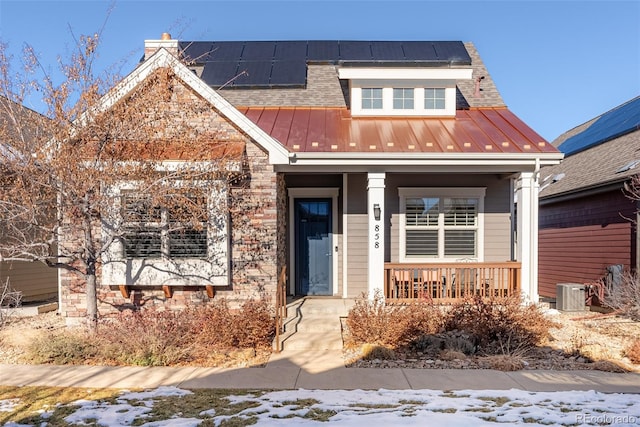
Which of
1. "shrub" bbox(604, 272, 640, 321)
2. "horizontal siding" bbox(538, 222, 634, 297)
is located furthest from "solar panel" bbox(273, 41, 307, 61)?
"shrub" bbox(604, 272, 640, 321)

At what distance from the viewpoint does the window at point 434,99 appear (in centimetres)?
1023

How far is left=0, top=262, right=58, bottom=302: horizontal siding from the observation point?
392 inches

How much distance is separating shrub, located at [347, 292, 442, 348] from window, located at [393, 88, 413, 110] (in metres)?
5.12

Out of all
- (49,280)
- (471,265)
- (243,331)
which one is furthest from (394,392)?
(49,280)

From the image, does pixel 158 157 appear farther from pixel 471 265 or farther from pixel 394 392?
pixel 471 265

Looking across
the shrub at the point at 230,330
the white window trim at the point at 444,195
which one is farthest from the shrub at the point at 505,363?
the white window trim at the point at 444,195

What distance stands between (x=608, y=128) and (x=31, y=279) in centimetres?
1773

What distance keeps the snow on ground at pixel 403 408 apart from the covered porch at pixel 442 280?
10.6ft

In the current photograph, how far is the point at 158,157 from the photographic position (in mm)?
7000

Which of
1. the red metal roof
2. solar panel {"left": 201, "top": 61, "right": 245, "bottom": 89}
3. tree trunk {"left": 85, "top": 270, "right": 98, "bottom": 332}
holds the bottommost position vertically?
tree trunk {"left": 85, "top": 270, "right": 98, "bottom": 332}

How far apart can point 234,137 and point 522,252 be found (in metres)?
6.00

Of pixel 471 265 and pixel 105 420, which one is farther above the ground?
pixel 471 265

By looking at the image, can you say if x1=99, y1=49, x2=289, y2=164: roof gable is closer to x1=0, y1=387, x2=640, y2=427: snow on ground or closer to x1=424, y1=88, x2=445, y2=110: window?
x1=424, y1=88, x2=445, y2=110: window

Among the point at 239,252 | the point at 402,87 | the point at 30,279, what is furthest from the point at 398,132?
the point at 30,279
